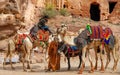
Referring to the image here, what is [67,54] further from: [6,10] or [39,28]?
[6,10]

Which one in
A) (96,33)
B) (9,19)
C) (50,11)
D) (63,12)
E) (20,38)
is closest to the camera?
(96,33)

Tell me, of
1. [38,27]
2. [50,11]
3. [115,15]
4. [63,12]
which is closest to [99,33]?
[38,27]

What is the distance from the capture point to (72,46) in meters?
14.4

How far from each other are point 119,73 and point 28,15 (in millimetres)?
16779

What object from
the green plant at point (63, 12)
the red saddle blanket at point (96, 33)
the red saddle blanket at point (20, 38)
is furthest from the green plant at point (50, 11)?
the red saddle blanket at point (96, 33)

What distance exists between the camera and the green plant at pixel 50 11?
32.8m

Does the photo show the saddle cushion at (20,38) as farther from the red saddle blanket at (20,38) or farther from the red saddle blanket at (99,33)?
the red saddle blanket at (99,33)

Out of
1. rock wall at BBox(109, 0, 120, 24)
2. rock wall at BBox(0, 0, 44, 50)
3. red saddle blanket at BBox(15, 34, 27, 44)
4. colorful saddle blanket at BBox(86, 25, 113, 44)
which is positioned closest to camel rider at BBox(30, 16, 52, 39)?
red saddle blanket at BBox(15, 34, 27, 44)

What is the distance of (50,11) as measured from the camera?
33094 millimetres

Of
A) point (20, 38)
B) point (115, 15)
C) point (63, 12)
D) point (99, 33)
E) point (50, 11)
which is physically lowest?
point (115, 15)

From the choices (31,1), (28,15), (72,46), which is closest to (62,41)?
(72,46)

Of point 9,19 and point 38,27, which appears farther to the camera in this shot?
point 9,19

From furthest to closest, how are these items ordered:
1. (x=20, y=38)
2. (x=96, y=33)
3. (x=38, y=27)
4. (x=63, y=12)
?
(x=63, y=12)
(x=38, y=27)
(x=20, y=38)
(x=96, y=33)

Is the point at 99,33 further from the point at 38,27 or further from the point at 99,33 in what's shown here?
the point at 38,27
